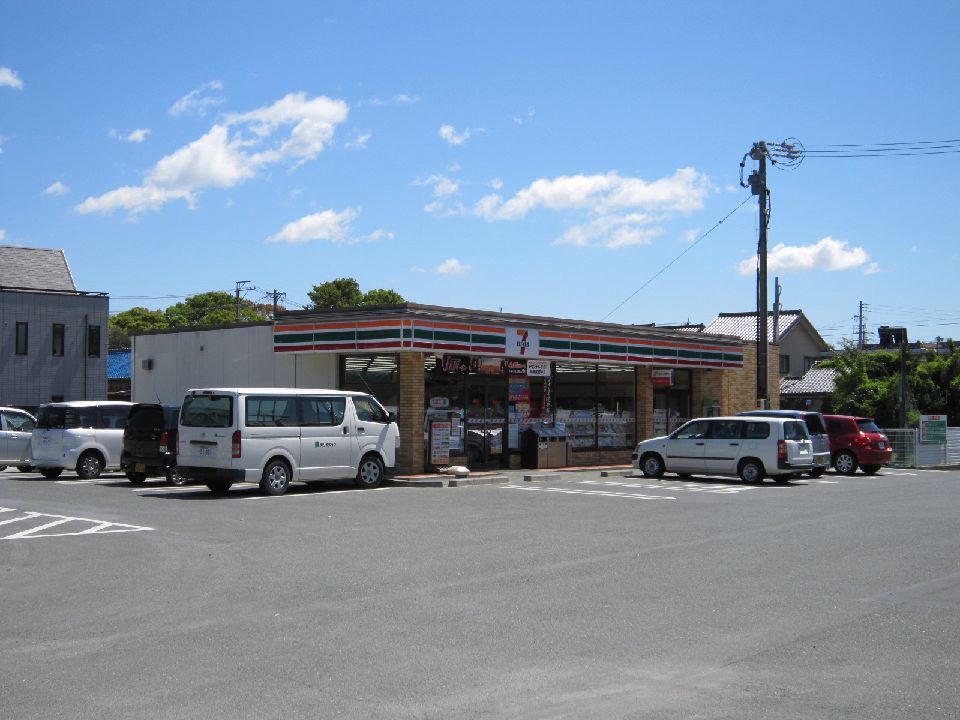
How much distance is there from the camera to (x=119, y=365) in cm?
5800

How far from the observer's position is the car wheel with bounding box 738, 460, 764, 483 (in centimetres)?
2489

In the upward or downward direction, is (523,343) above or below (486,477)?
above

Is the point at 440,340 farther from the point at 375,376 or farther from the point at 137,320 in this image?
the point at 137,320

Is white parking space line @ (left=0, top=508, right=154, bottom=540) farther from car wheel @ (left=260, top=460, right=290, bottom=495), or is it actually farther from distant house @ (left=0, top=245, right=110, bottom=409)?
distant house @ (left=0, top=245, right=110, bottom=409)

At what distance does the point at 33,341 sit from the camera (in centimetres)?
4375

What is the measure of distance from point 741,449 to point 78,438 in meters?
15.6

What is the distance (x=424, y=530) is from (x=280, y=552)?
2.80m

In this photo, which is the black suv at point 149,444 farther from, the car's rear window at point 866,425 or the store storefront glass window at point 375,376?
the car's rear window at point 866,425

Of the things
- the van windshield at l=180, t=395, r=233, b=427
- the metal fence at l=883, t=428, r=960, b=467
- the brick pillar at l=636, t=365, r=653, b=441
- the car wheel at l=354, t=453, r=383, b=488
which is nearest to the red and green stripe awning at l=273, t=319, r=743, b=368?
the brick pillar at l=636, t=365, r=653, b=441

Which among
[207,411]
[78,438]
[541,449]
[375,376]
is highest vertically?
[375,376]

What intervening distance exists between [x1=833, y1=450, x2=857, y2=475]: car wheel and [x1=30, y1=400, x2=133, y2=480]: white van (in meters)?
19.8

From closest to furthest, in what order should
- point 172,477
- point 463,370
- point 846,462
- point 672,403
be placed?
1. point 172,477
2. point 463,370
3. point 846,462
4. point 672,403

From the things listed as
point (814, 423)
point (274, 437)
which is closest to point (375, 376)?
point (274, 437)

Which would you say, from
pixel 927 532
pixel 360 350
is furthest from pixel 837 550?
pixel 360 350
